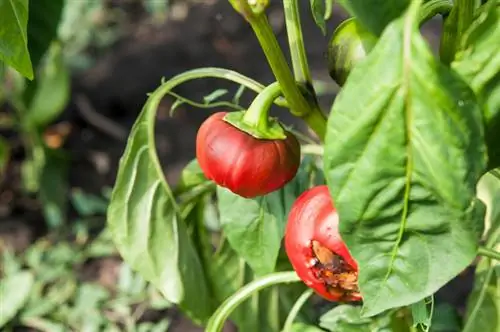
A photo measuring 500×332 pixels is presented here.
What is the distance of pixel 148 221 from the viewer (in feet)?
3.13

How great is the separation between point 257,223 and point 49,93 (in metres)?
0.98

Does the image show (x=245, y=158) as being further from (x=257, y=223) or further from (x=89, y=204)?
(x=89, y=204)

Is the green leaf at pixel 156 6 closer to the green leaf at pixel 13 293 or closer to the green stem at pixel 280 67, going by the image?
the green leaf at pixel 13 293

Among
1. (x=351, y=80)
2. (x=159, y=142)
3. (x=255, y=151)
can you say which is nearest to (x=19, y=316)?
(x=159, y=142)

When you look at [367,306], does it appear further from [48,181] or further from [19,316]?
[48,181]

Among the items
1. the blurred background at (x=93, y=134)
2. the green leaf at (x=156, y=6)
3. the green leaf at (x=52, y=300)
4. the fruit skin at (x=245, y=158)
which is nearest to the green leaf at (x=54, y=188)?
the blurred background at (x=93, y=134)

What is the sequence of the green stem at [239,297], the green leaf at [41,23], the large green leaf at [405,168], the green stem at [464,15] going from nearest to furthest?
the large green leaf at [405,168] → the green stem at [464,15] → the green stem at [239,297] → the green leaf at [41,23]

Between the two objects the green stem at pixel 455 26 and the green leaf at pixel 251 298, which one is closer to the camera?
the green stem at pixel 455 26

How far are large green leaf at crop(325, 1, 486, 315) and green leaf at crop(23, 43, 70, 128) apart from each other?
4.07ft

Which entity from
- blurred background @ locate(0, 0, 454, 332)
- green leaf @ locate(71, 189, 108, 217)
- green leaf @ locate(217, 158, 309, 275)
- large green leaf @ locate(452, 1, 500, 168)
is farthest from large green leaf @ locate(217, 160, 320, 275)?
green leaf @ locate(71, 189, 108, 217)

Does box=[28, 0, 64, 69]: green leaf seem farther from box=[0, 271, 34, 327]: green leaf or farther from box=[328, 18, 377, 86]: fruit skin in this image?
box=[328, 18, 377, 86]: fruit skin

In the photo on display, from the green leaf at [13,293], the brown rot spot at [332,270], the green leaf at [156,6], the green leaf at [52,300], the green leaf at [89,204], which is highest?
the green leaf at [156,6]

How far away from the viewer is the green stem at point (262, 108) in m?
0.76

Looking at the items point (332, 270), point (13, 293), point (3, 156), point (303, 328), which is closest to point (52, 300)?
point (13, 293)
